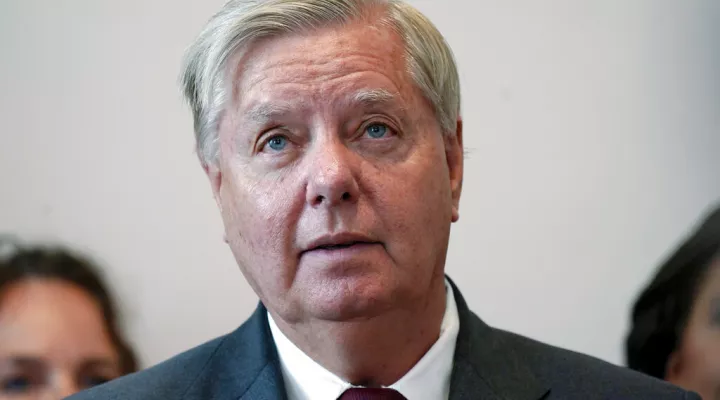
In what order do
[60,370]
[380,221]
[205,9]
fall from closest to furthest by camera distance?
[380,221] → [60,370] → [205,9]

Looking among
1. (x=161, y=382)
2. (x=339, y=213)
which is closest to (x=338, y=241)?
(x=339, y=213)

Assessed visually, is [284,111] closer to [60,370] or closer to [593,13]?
[60,370]

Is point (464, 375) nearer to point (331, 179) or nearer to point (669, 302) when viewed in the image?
point (331, 179)

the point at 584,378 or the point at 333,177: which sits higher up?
the point at 333,177

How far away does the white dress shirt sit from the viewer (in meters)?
1.26

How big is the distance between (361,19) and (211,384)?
606mm

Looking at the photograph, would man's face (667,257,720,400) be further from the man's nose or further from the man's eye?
the man's eye

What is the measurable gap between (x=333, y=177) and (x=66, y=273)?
2.51ft

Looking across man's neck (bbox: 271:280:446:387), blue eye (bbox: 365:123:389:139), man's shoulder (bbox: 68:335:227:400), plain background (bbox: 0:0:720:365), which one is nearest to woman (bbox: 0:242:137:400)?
plain background (bbox: 0:0:720:365)

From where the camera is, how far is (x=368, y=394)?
4.06ft

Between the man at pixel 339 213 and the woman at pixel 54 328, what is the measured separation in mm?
315

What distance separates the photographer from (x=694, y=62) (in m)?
1.86

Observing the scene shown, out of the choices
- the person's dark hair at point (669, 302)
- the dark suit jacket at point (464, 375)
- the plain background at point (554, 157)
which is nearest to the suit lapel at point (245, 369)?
the dark suit jacket at point (464, 375)

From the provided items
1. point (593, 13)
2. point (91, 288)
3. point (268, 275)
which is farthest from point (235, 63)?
point (593, 13)
